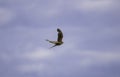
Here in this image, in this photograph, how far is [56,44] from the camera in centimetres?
5181

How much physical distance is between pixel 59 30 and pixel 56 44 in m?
3.43

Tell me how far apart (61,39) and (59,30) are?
2.72 metres

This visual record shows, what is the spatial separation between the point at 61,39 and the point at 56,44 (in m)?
1.70

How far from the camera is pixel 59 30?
50594 millimetres

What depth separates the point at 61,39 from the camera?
52.4m
